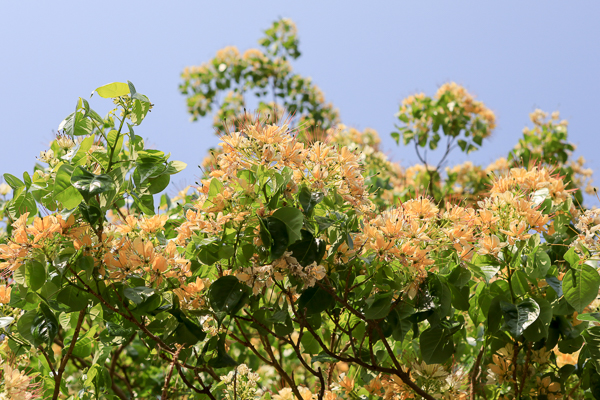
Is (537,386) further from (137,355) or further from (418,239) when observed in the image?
(137,355)

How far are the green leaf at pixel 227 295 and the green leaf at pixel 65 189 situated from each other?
490 mm

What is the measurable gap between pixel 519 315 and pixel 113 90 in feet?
4.76

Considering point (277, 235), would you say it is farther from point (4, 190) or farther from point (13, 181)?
point (4, 190)

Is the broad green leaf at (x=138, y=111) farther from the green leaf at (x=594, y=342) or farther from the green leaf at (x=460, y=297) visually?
the green leaf at (x=594, y=342)

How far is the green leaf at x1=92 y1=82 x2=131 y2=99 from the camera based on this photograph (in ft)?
4.73

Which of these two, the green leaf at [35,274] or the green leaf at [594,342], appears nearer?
the green leaf at [35,274]

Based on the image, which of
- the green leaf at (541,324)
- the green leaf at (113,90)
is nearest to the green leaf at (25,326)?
the green leaf at (113,90)

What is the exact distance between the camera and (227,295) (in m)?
1.46

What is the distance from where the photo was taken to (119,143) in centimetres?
161

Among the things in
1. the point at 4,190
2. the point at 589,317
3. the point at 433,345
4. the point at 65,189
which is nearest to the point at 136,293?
the point at 65,189

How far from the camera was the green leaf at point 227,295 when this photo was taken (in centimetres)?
145

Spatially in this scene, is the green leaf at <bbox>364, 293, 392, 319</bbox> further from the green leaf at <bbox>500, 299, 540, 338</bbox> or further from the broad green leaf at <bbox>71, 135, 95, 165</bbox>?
the broad green leaf at <bbox>71, 135, 95, 165</bbox>

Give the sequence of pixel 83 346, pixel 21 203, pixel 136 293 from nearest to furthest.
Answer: pixel 136 293 < pixel 21 203 < pixel 83 346

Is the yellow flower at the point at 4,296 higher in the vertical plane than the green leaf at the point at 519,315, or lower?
higher
